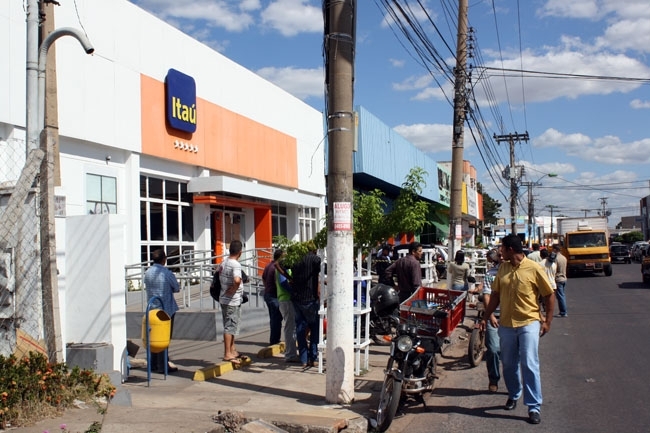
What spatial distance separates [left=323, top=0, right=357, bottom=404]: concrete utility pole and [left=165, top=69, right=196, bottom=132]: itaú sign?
10.7 metres

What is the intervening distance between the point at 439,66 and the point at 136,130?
25.8ft

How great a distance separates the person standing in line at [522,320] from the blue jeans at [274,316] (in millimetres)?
4543

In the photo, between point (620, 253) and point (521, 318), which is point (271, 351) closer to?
point (521, 318)

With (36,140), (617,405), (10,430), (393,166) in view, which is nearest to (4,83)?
(36,140)

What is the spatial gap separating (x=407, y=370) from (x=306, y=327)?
3.08 m

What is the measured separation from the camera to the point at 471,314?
55.6 ft

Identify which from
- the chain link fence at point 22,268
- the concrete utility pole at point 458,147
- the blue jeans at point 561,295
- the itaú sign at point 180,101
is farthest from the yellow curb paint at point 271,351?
the itaú sign at point 180,101

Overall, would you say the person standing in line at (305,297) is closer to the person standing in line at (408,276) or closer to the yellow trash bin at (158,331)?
the yellow trash bin at (158,331)

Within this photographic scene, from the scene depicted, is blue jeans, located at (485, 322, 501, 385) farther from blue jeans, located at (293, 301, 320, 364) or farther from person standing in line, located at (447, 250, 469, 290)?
person standing in line, located at (447, 250, 469, 290)

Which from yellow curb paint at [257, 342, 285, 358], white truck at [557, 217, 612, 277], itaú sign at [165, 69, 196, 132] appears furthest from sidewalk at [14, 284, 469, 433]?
white truck at [557, 217, 612, 277]

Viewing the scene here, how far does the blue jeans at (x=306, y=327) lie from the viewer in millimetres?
9680

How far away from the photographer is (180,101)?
59.0ft

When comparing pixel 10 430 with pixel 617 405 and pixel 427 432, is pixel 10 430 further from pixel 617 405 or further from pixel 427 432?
pixel 617 405

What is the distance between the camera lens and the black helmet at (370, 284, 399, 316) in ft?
34.6
